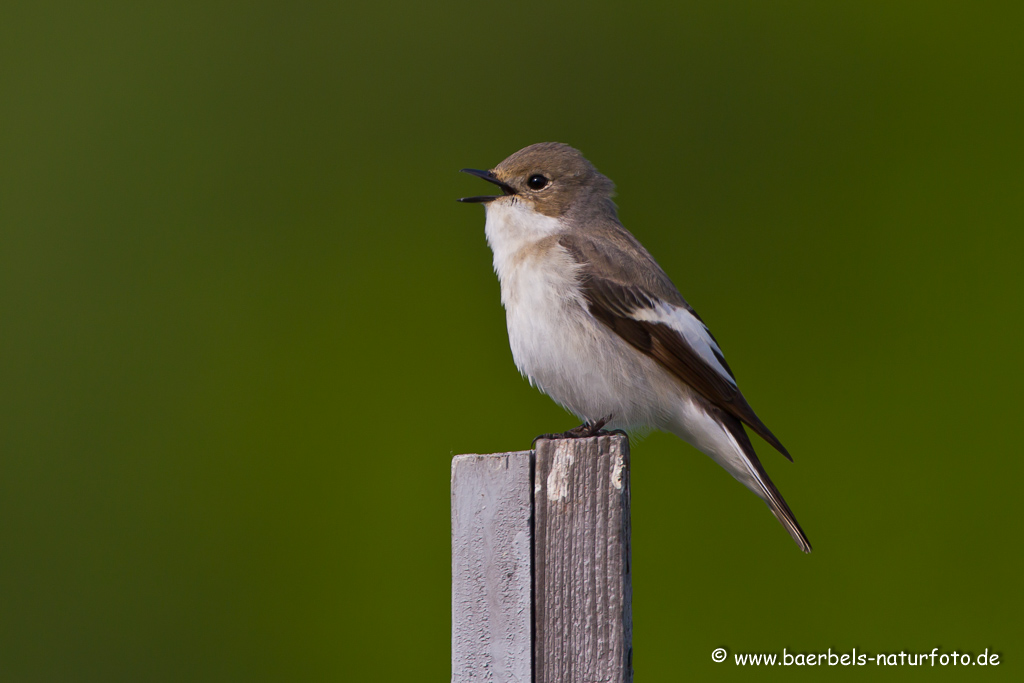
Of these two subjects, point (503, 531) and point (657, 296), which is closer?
point (503, 531)

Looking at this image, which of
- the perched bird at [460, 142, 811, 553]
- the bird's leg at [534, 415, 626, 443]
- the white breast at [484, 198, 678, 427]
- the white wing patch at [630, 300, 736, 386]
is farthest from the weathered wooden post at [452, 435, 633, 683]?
the white wing patch at [630, 300, 736, 386]

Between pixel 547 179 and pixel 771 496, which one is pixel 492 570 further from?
pixel 547 179

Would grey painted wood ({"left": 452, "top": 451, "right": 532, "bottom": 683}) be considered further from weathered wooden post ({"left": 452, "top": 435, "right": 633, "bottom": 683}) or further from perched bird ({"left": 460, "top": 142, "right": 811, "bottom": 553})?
perched bird ({"left": 460, "top": 142, "right": 811, "bottom": 553})

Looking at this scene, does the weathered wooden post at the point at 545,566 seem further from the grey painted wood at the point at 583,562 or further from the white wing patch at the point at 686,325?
the white wing patch at the point at 686,325

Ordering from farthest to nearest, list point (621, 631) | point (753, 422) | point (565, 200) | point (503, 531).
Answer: point (565, 200) → point (753, 422) → point (503, 531) → point (621, 631)

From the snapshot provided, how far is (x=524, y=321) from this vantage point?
398cm

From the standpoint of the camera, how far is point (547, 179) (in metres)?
4.57

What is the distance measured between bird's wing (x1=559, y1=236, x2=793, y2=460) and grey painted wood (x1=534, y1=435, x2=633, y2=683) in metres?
1.61

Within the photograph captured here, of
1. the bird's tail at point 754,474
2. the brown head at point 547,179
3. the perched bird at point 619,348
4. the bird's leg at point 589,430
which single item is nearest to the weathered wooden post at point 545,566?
the bird's leg at point 589,430

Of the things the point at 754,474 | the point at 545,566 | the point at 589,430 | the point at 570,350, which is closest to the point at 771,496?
the point at 754,474

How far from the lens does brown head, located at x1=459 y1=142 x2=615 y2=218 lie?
4.52m

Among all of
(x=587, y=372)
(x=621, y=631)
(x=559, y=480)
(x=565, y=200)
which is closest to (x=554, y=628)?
(x=621, y=631)

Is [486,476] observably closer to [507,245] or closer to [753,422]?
[753,422]

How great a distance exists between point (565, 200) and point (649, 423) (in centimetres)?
115
